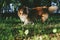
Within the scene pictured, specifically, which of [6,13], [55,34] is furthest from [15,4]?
[55,34]

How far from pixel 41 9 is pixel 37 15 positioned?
0.35 m

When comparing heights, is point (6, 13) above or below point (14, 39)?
below

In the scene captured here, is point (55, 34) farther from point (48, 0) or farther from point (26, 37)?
point (48, 0)

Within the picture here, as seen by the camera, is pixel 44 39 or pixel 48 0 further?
pixel 48 0

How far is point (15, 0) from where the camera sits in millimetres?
11203

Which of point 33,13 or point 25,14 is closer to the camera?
point 25,14

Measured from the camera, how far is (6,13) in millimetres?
15445

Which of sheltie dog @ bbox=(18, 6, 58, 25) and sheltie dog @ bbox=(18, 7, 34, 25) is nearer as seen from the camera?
sheltie dog @ bbox=(18, 7, 34, 25)

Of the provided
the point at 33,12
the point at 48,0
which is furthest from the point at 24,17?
the point at 48,0

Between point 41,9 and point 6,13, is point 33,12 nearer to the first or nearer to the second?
point 41,9

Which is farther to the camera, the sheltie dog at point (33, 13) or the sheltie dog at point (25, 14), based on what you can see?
the sheltie dog at point (33, 13)

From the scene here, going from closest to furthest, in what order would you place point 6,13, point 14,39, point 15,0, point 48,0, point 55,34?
1. point 14,39
2. point 55,34
3. point 15,0
4. point 48,0
5. point 6,13

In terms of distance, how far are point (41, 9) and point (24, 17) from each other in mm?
714

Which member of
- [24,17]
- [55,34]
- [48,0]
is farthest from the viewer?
[48,0]
